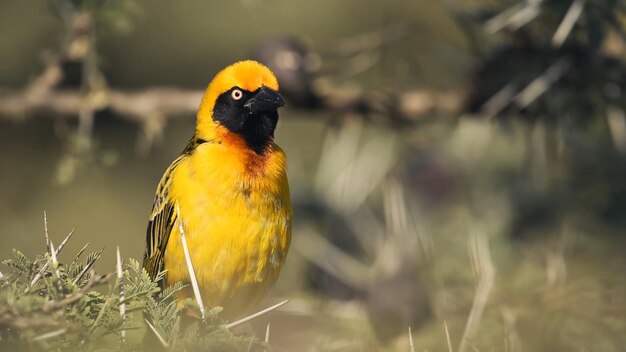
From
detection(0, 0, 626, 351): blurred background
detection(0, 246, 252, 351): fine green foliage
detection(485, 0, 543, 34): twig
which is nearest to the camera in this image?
detection(0, 246, 252, 351): fine green foliage

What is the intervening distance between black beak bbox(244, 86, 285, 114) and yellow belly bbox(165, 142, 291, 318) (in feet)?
0.78

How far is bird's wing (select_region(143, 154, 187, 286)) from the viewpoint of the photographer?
4.42 meters

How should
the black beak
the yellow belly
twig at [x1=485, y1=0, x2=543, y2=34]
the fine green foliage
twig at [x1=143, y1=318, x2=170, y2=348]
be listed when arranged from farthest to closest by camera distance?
twig at [x1=485, y1=0, x2=543, y2=34] → the black beak → the yellow belly → twig at [x1=143, y1=318, x2=170, y2=348] → the fine green foliage

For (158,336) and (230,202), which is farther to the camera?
(230,202)

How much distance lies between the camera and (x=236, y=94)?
448 centimetres

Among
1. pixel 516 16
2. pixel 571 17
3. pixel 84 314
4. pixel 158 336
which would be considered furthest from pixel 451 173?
pixel 84 314

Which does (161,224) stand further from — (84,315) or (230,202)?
(84,315)

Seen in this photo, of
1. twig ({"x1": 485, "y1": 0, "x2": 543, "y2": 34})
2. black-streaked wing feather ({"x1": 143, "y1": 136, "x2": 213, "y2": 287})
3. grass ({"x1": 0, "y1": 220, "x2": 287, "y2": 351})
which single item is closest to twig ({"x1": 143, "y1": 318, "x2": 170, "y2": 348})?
grass ({"x1": 0, "y1": 220, "x2": 287, "y2": 351})

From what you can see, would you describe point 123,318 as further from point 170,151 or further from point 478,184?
point 170,151

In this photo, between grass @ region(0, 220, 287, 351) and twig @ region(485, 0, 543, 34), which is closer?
grass @ region(0, 220, 287, 351)

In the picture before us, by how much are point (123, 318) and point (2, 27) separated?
670cm

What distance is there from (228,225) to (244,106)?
61cm

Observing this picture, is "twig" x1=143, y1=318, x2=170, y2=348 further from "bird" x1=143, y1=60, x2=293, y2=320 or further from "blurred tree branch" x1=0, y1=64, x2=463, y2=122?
"blurred tree branch" x1=0, y1=64, x2=463, y2=122

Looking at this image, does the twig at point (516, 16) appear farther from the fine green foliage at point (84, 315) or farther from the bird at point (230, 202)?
the fine green foliage at point (84, 315)
